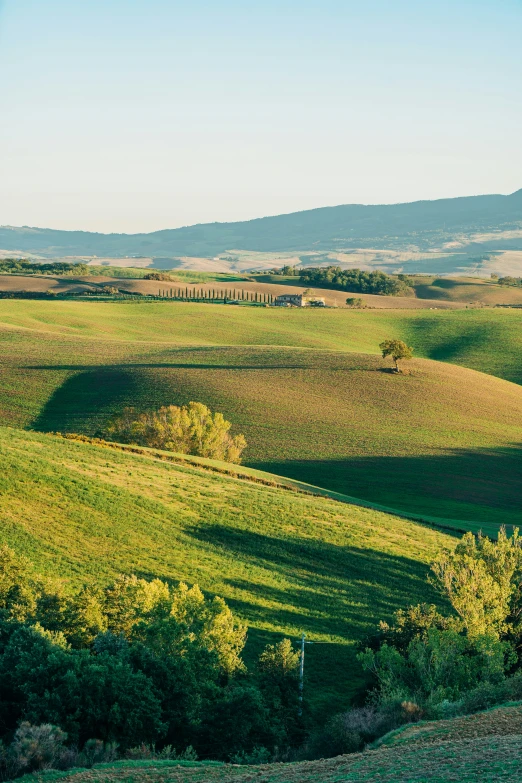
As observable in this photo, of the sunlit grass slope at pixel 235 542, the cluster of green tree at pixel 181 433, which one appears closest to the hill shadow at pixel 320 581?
the sunlit grass slope at pixel 235 542

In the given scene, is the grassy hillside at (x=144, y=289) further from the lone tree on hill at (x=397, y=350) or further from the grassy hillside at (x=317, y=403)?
the lone tree on hill at (x=397, y=350)

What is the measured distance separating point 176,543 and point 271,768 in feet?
84.8

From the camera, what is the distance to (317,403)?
92938 mm

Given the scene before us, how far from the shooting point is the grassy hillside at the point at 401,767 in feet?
62.1

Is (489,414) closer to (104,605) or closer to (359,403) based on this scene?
(359,403)

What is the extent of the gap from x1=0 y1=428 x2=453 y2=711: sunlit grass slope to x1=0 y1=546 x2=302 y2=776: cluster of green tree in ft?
12.2

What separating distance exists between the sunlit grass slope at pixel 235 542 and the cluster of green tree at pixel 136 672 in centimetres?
370

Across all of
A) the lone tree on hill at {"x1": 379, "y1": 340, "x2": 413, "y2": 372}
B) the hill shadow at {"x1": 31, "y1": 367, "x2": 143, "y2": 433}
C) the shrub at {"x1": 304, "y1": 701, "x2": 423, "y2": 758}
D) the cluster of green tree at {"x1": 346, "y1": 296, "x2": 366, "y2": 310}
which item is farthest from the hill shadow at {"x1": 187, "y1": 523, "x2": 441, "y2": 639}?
the cluster of green tree at {"x1": 346, "y1": 296, "x2": 366, "y2": 310}

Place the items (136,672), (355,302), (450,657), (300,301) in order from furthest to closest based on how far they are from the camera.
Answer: (300,301) → (355,302) → (450,657) → (136,672)

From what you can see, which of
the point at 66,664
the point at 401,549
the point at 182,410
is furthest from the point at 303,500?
the point at 66,664

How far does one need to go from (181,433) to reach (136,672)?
1938 inches

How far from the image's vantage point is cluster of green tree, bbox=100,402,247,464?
3068 inches

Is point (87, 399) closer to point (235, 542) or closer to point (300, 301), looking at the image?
point (235, 542)

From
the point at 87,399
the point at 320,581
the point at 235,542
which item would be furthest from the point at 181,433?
the point at 320,581
